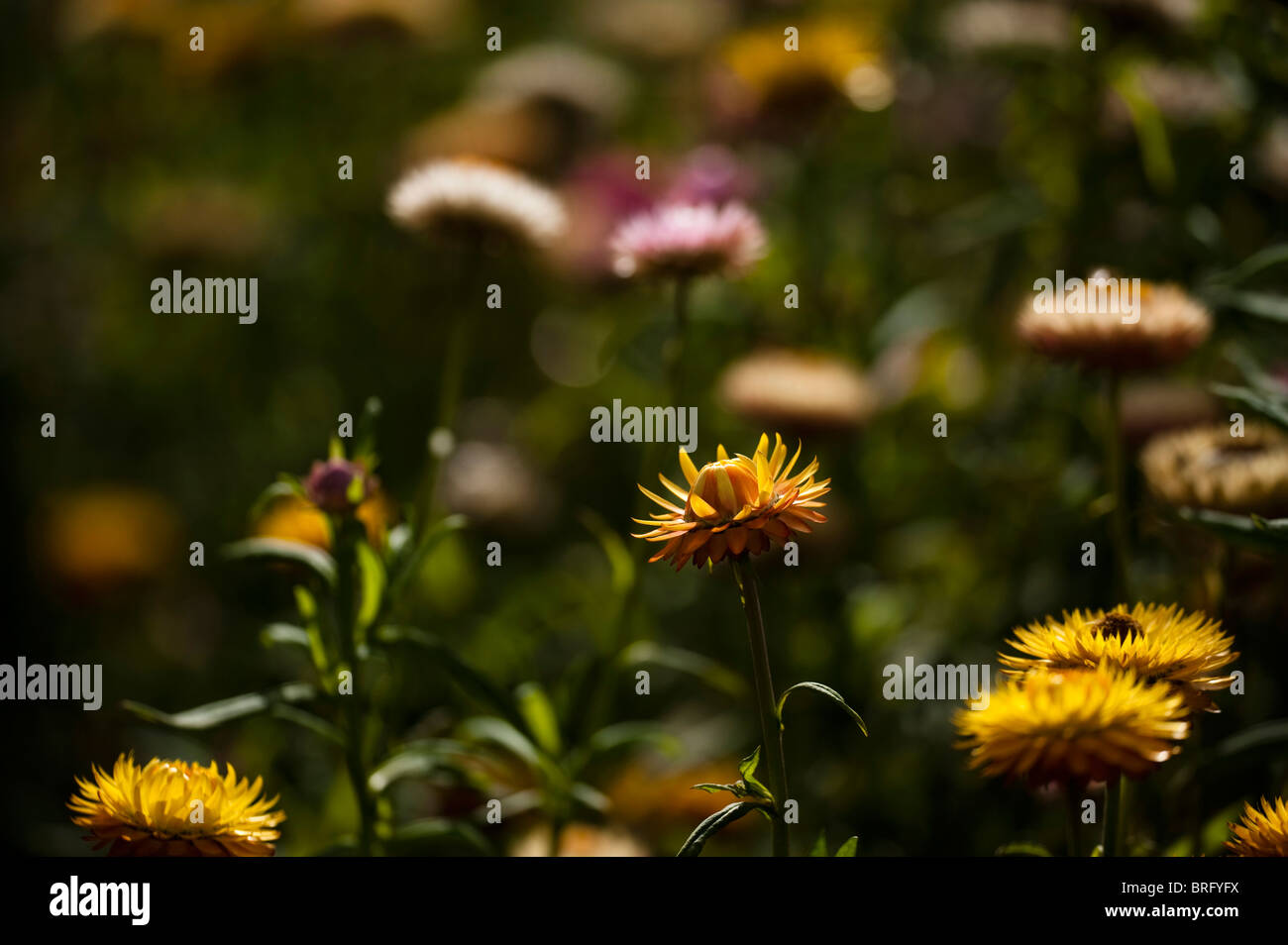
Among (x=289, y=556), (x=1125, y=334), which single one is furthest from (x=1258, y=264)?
(x=289, y=556)

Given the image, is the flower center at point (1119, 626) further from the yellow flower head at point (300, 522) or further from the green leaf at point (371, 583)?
the yellow flower head at point (300, 522)

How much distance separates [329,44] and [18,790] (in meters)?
1.84

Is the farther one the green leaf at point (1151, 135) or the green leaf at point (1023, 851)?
the green leaf at point (1151, 135)

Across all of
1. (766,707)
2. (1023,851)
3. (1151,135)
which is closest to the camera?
(766,707)

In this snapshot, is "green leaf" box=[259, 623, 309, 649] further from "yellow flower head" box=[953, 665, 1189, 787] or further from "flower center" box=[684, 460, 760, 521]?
"yellow flower head" box=[953, 665, 1189, 787]

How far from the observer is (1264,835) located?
0.89m

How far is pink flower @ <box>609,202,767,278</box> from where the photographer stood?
156cm

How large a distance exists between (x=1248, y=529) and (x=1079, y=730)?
1.23ft

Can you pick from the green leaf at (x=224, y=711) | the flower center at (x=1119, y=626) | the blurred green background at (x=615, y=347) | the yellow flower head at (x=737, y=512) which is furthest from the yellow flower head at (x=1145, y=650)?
the green leaf at (x=224, y=711)

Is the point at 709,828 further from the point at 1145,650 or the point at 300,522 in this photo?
the point at 300,522

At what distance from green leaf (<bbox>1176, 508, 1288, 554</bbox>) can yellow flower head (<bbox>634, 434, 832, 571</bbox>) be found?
41 centimetres

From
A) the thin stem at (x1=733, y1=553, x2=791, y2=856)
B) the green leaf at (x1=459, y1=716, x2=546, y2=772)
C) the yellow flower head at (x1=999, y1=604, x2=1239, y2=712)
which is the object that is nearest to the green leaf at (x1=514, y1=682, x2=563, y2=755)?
the green leaf at (x1=459, y1=716, x2=546, y2=772)

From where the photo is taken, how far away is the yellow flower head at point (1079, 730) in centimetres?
79

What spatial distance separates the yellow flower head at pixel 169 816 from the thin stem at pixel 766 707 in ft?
1.33
